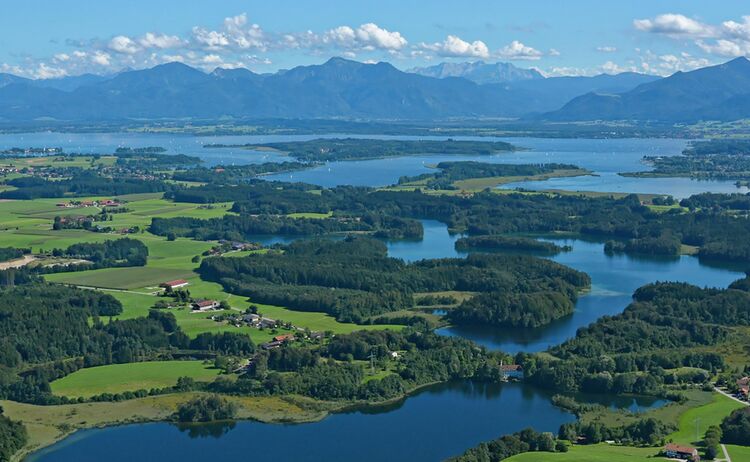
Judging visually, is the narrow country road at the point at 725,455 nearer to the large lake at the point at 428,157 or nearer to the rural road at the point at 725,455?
the rural road at the point at 725,455

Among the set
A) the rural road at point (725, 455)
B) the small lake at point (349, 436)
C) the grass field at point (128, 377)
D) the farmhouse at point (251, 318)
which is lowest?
the small lake at point (349, 436)

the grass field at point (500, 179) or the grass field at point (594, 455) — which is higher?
the grass field at point (500, 179)

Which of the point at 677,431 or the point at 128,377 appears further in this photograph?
the point at 128,377

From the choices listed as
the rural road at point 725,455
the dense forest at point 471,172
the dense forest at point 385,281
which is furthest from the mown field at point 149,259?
the dense forest at point 471,172

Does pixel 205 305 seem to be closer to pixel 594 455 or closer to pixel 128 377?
pixel 128 377

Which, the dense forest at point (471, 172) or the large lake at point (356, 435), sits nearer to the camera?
the large lake at point (356, 435)

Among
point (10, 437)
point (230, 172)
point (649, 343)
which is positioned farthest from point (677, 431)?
point (230, 172)
